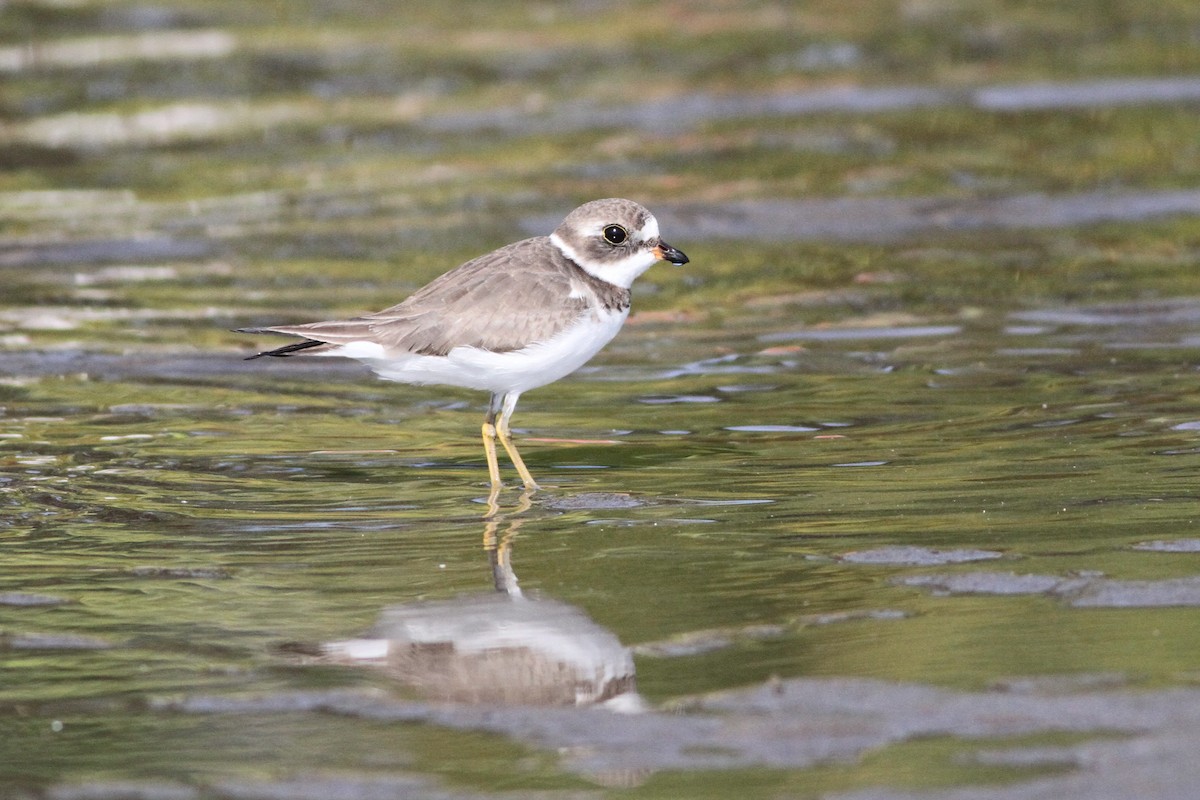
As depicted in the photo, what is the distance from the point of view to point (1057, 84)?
17.1 meters

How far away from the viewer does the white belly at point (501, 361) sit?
809cm

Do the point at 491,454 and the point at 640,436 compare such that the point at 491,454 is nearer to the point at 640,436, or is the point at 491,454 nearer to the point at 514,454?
the point at 514,454

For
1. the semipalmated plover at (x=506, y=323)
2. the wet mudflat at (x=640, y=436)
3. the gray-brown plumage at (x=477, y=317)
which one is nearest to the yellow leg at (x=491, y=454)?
the semipalmated plover at (x=506, y=323)

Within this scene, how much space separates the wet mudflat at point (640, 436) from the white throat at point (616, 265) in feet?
2.70

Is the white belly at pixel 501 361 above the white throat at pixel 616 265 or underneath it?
underneath

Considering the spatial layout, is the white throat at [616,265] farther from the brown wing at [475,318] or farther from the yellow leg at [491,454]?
the yellow leg at [491,454]

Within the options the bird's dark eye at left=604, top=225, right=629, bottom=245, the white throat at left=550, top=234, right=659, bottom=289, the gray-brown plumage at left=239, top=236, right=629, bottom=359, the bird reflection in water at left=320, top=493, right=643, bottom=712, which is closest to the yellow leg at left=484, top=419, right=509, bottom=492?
the gray-brown plumage at left=239, top=236, right=629, bottom=359

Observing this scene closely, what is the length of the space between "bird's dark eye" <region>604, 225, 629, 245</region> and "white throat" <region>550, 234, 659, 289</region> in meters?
0.09

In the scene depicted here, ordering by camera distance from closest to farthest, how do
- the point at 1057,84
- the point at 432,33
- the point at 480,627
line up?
1. the point at 480,627
2. the point at 1057,84
3. the point at 432,33

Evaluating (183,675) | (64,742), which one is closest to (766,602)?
(183,675)

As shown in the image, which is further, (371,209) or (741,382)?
(371,209)

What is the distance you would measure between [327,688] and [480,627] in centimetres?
71

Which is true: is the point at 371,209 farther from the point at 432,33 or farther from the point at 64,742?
the point at 64,742

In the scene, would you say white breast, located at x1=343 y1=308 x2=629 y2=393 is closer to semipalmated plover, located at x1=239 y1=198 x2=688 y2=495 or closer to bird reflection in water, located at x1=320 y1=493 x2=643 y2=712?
semipalmated plover, located at x1=239 y1=198 x2=688 y2=495
